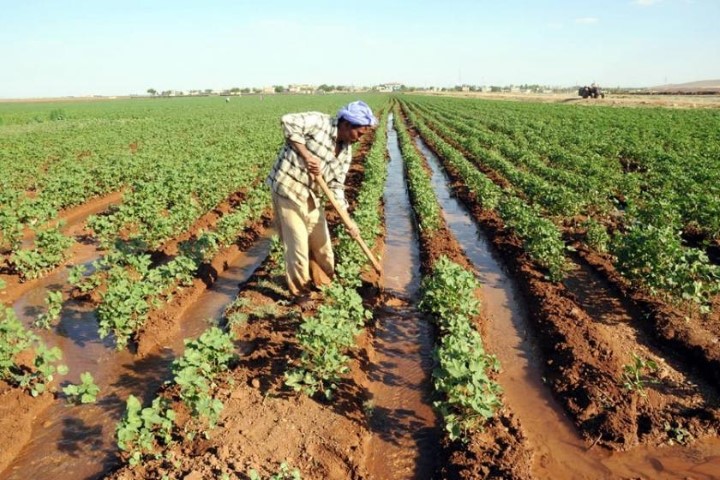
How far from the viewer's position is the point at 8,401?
4371mm

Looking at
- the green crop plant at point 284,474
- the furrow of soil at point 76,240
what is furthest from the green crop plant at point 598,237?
the furrow of soil at point 76,240

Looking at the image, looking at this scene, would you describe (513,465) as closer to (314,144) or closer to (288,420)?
(288,420)

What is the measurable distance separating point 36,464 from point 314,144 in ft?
12.5

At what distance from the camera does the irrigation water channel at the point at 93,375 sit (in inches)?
147

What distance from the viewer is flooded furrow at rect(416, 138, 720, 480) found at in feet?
11.8

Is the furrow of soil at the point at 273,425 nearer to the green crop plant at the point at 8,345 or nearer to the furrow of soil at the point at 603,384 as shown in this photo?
the green crop plant at the point at 8,345

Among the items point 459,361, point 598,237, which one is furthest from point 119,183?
point 459,361

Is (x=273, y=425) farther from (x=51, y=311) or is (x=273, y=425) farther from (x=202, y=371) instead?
(x=51, y=311)

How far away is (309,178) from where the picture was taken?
5.44 m

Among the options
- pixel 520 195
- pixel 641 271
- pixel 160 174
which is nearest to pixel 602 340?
pixel 641 271

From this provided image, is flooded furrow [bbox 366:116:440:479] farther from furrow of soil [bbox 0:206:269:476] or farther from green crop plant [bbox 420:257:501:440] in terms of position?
furrow of soil [bbox 0:206:269:476]

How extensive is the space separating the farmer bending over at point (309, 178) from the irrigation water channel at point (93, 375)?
4.72 feet

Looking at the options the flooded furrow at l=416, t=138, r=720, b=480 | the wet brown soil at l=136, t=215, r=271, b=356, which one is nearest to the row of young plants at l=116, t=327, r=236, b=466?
the wet brown soil at l=136, t=215, r=271, b=356

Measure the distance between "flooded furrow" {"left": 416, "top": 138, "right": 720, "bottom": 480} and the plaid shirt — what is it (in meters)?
2.63
